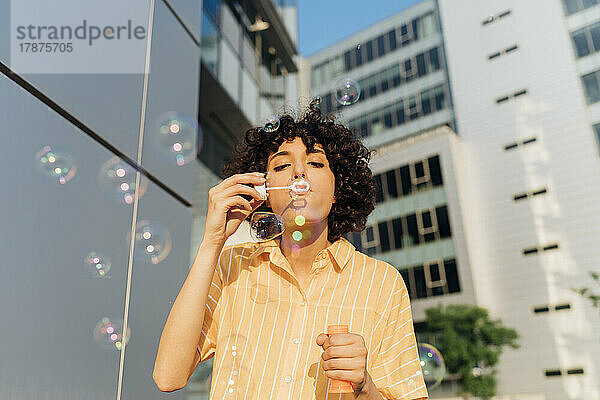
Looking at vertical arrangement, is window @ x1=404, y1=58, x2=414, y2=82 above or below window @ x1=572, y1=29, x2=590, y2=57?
above

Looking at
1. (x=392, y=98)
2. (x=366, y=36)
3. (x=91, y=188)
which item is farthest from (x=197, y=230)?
(x=366, y=36)

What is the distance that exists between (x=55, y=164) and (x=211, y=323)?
1371 mm

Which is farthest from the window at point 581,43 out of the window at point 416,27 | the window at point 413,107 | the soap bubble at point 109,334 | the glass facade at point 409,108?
the soap bubble at point 109,334

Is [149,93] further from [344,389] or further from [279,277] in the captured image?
[344,389]

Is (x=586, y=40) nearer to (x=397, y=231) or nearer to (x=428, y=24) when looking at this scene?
(x=428, y=24)

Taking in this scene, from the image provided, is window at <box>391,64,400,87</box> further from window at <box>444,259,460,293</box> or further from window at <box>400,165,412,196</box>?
window at <box>444,259,460,293</box>

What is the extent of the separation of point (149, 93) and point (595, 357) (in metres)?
23.2

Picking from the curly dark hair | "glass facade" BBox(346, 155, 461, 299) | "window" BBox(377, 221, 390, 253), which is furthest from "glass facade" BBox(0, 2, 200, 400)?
"window" BBox(377, 221, 390, 253)

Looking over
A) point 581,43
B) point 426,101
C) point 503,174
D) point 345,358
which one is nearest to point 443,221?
point 503,174

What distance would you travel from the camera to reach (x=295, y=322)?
5.49 ft

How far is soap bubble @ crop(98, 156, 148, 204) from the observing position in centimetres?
300

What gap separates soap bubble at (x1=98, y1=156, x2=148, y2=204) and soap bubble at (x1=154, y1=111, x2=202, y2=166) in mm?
337

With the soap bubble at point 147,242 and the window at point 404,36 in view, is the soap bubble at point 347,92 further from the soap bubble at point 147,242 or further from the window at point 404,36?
the window at point 404,36

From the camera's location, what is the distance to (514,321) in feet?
78.1
